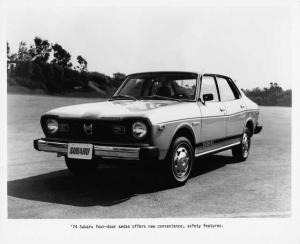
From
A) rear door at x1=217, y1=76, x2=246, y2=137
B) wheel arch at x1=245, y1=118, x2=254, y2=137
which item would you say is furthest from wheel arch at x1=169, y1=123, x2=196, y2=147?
wheel arch at x1=245, y1=118, x2=254, y2=137

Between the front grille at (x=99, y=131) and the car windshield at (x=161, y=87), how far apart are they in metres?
1.21

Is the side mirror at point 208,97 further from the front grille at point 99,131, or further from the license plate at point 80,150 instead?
the license plate at point 80,150

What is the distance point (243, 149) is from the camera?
8.08 metres

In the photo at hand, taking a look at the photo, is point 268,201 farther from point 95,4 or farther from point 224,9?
point 95,4

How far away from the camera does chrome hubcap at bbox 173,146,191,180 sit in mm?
5848

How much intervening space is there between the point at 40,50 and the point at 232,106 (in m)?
4.53

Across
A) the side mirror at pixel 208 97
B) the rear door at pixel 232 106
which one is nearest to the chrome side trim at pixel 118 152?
the side mirror at pixel 208 97

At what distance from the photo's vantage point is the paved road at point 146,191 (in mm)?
4930

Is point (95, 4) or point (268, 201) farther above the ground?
point (95, 4)

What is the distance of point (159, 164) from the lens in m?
5.61

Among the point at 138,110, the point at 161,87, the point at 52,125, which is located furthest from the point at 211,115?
the point at 52,125
